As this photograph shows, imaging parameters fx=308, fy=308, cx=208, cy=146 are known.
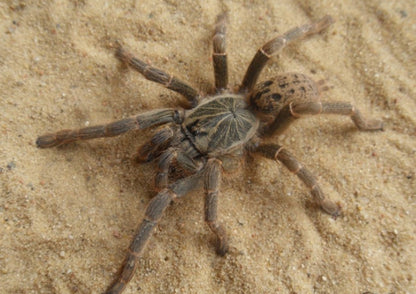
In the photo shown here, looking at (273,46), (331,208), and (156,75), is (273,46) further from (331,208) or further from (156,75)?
(331,208)

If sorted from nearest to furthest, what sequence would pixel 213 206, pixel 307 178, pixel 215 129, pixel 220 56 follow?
pixel 213 206
pixel 307 178
pixel 215 129
pixel 220 56

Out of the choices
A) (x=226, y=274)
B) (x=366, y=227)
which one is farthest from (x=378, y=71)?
(x=226, y=274)

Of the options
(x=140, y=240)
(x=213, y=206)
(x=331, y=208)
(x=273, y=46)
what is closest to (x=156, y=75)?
(x=273, y=46)

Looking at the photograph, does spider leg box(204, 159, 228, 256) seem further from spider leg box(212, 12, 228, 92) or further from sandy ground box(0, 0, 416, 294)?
spider leg box(212, 12, 228, 92)

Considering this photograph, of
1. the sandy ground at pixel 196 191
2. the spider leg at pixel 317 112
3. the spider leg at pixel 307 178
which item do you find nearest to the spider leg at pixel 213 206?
the sandy ground at pixel 196 191

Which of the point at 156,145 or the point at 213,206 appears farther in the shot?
the point at 156,145

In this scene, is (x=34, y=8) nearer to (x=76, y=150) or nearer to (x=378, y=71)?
(x=76, y=150)
